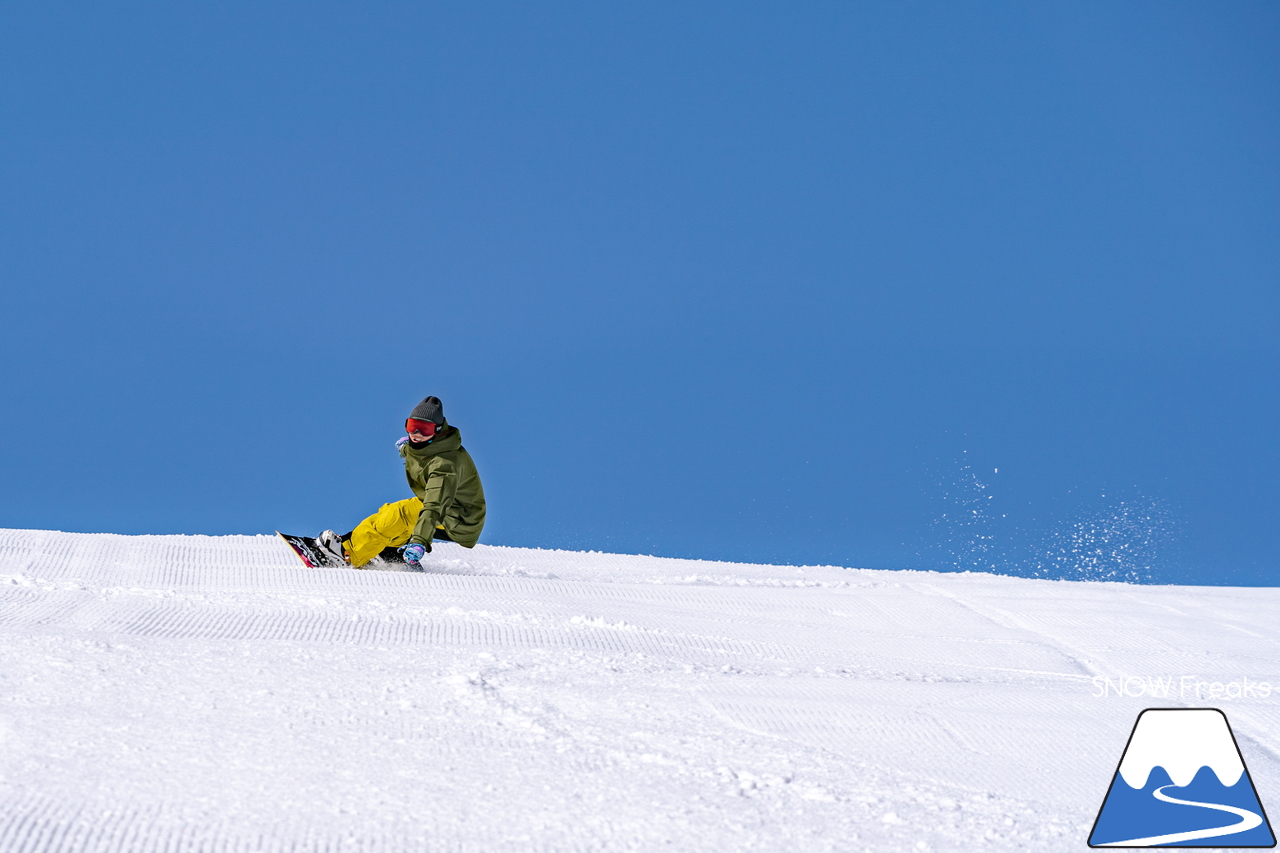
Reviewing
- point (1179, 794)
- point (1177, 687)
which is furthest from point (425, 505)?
point (1179, 794)

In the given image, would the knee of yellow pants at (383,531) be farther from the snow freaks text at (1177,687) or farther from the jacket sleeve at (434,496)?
the snow freaks text at (1177,687)

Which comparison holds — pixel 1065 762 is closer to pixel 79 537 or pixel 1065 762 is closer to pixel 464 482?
pixel 464 482

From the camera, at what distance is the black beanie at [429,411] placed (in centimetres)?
530

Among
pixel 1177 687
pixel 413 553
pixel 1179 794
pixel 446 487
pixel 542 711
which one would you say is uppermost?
pixel 446 487

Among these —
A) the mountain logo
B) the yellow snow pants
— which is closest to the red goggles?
the yellow snow pants

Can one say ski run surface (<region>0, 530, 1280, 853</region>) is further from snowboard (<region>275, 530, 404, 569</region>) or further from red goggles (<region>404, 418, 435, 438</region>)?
red goggles (<region>404, 418, 435, 438</region>)

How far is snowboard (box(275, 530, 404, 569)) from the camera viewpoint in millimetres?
5375

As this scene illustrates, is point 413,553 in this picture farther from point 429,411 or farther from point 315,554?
point 429,411

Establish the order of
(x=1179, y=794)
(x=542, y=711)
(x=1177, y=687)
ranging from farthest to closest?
1. (x=1177, y=687)
2. (x=542, y=711)
3. (x=1179, y=794)

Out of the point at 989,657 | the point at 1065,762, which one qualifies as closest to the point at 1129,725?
the point at 1065,762

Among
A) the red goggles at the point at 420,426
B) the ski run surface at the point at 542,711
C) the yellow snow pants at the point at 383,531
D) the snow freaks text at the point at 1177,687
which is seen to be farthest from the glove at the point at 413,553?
the snow freaks text at the point at 1177,687

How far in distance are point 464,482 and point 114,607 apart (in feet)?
6.62

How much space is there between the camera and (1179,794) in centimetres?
231

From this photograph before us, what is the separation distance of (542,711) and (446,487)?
2.83m
